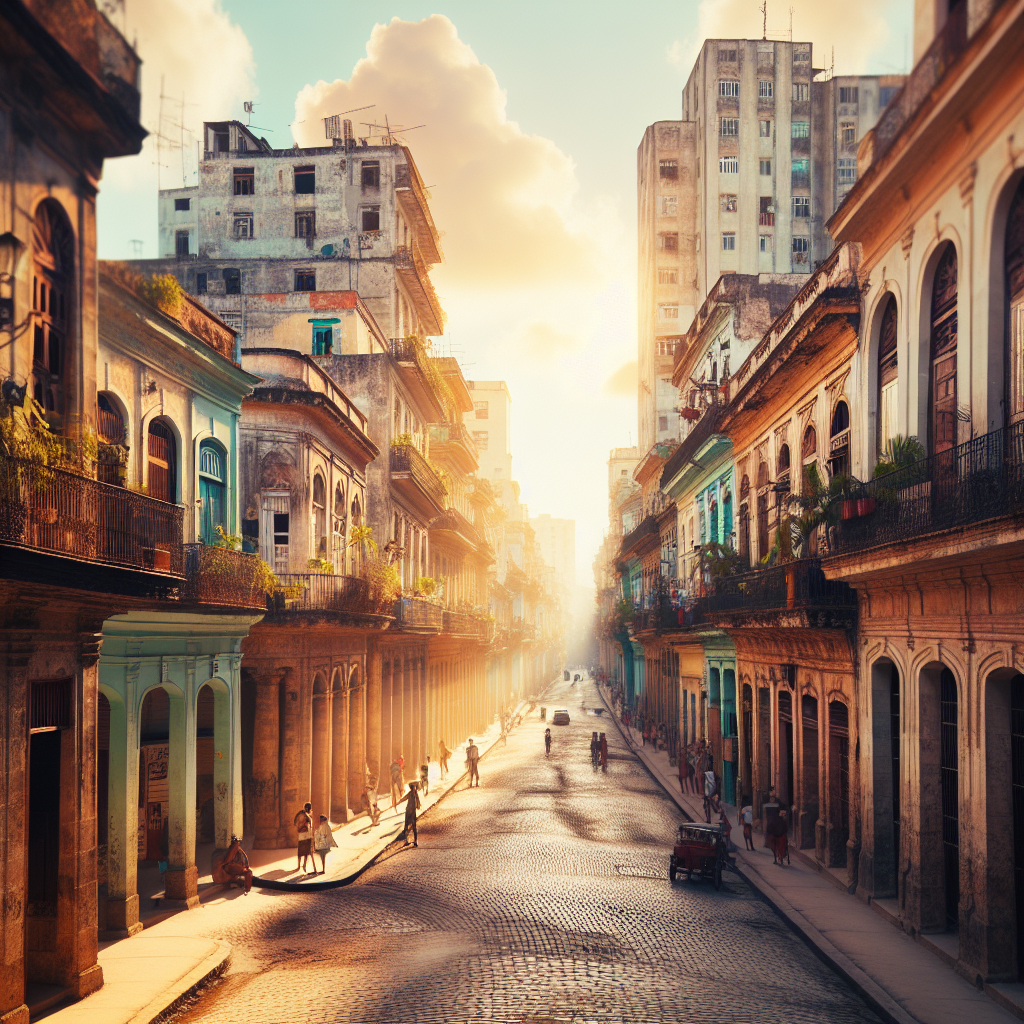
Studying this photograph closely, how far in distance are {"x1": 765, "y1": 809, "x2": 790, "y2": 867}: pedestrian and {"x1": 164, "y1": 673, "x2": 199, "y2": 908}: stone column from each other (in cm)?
1009

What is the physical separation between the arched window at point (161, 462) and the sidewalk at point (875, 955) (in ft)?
36.6

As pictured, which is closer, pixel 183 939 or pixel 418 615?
pixel 183 939

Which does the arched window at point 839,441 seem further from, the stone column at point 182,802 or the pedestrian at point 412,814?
the stone column at point 182,802

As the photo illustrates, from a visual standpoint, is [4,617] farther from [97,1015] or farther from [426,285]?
[426,285]

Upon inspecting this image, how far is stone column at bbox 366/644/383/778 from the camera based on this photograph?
99.5 ft

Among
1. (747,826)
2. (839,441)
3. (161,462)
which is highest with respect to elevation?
(839,441)

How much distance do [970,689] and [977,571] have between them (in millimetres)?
1544

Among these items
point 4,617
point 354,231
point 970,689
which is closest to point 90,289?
point 4,617

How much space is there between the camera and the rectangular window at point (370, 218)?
37.3 meters

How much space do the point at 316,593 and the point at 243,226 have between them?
20984mm

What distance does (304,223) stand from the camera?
125 ft

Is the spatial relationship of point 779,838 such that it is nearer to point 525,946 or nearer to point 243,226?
point 525,946

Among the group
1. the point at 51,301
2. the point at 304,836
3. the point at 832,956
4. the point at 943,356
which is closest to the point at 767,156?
the point at 943,356

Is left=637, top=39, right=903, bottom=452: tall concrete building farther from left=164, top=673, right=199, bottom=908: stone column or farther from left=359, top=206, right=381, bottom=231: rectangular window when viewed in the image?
left=164, top=673, right=199, bottom=908: stone column
